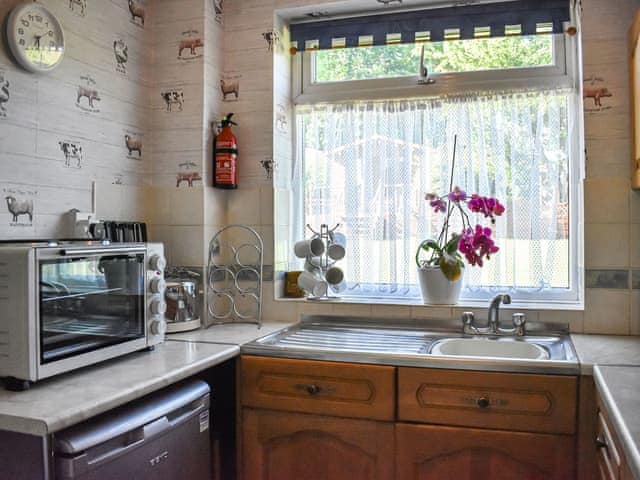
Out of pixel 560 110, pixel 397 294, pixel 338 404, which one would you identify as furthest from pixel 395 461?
pixel 560 110

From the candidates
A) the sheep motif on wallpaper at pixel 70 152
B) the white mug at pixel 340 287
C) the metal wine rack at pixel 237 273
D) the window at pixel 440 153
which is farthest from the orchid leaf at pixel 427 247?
the sheep motif on wallpaper at pixel 70 152

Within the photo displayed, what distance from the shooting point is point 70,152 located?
204cm

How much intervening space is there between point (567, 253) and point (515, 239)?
209 millimetres

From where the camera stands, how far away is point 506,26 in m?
2.38

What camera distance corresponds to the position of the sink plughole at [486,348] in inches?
81.7

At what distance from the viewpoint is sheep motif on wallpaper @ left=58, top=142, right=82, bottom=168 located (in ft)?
6.61

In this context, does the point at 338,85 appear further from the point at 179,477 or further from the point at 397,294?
the point at 179,477

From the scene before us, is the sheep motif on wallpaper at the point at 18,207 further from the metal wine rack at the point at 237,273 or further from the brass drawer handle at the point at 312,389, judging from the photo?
the brass drawer handle at the point at 312,389

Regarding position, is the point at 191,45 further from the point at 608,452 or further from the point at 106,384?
the point at 608,452

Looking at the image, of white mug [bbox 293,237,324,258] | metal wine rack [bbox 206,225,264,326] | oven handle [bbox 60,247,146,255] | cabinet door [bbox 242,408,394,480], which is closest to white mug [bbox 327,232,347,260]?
Answer: white mug [bbox 293,237,324,258]

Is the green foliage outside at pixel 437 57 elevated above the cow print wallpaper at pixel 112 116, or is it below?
above

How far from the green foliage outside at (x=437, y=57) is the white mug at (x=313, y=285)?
92cm

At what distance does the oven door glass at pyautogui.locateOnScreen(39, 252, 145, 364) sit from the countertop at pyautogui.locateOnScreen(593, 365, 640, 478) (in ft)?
4.25

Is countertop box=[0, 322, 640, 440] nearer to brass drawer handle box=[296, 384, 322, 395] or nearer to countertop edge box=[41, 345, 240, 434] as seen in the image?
countertop edge box=[41, 345, 240, 434]
